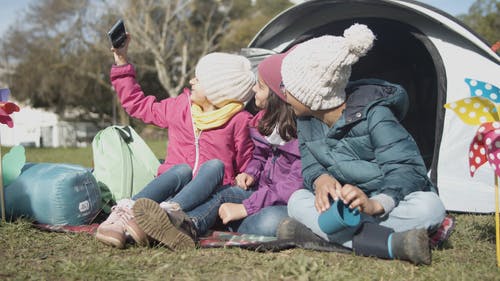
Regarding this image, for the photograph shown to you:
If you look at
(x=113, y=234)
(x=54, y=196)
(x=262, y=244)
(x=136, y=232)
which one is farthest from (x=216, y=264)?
(x=54, y=196)

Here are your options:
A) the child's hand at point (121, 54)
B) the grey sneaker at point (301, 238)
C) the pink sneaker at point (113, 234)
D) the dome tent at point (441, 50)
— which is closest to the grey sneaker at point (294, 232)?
the grey sneaker at point (301, 238)

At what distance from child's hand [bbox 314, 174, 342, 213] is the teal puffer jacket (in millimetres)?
203

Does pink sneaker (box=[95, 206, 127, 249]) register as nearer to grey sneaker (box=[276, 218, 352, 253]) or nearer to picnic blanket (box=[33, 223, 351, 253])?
picnic blanket (box=[33, 223, 351, 253])

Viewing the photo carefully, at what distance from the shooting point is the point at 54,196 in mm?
2912

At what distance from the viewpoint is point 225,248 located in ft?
8.02

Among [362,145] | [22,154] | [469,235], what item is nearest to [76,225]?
[22,154]

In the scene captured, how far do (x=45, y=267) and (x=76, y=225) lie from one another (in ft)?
2.63

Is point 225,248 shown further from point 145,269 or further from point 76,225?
point 76,225

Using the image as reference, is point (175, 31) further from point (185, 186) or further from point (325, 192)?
point (325, 192)

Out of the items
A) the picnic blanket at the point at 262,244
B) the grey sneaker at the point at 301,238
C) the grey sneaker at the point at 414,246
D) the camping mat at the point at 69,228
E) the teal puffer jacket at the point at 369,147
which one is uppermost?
the teal puffer jacket at the point at 369,147

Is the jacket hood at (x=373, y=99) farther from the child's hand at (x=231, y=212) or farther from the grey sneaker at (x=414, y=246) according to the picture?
the child's hand at (x=231, y=212)

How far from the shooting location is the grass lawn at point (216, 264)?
200 centimetres

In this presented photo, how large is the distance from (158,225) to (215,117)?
1096 mm

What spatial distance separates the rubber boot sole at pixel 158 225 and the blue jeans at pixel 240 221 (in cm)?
27
